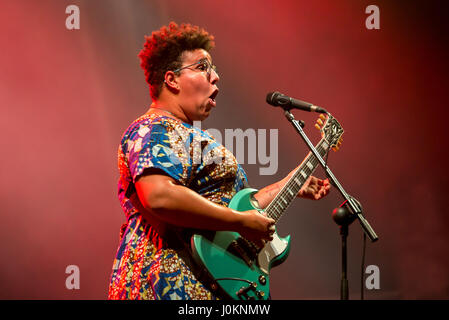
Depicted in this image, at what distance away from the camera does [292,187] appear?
220 cm

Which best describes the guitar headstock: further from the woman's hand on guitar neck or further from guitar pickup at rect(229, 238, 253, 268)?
guitar pickup at rect(229, 238, 253, 268)

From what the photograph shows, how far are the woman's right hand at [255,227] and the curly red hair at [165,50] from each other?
0.74 metres

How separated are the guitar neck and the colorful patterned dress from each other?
296 mm

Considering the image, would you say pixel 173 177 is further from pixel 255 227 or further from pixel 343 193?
pixel 343 193

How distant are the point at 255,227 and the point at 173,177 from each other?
0.38m

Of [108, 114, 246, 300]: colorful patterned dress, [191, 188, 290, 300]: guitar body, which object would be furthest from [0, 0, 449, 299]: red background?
[191, 188, 290, 300]: guitar body

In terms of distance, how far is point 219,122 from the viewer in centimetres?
425

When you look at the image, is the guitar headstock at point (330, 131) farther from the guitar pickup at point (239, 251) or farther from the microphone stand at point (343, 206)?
the guitar pickup at point (239, 251)

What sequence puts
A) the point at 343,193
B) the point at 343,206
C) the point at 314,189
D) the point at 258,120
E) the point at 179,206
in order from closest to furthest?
the point at 179,206, the point at 343,193, the point at 343,206, the point at 314,189, the point at 258,120

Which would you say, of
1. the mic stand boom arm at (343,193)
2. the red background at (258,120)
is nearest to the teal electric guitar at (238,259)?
the mic stand boom arm at (343,193)

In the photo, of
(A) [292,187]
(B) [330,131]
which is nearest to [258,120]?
(B) [330,131]

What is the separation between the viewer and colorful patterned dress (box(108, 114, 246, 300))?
159cm
